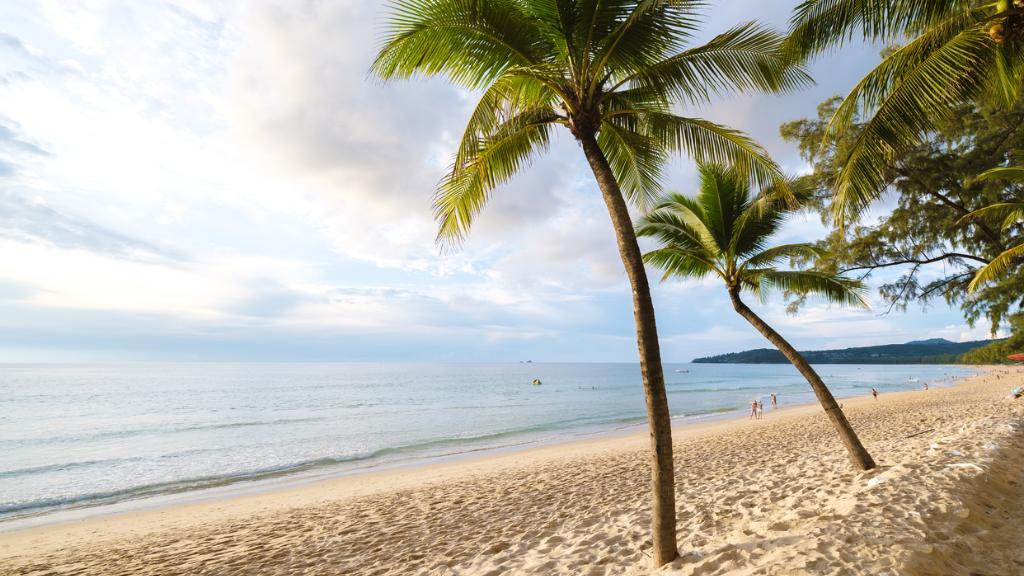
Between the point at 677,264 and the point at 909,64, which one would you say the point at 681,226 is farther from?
the point at 909,64

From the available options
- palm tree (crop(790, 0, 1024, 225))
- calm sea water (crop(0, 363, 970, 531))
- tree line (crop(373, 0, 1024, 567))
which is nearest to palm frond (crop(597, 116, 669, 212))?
tree line (crop(373, 0, 1024, 567))

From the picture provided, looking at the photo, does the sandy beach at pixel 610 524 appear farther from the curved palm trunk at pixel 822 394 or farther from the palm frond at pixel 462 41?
the palm frond at pixel 462 41

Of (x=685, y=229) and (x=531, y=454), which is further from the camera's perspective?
A: (x=531, y=454)

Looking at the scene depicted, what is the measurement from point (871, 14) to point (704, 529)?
5.17 metres

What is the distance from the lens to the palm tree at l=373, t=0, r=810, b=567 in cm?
326

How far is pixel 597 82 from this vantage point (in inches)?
138

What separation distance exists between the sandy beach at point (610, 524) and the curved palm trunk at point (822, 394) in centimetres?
27

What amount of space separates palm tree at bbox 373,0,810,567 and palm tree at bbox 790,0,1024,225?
0.72m

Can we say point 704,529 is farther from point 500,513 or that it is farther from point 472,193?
point 472,193

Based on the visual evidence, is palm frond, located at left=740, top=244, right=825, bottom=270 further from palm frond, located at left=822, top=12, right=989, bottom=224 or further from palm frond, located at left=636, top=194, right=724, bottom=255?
palm frond, located at left=822, top=12, right=989, bottom=224

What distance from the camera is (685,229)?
733cm

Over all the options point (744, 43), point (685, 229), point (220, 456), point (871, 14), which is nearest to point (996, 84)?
point (871, 14)

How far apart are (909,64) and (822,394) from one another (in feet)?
13.6

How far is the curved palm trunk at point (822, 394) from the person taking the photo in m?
5.80
